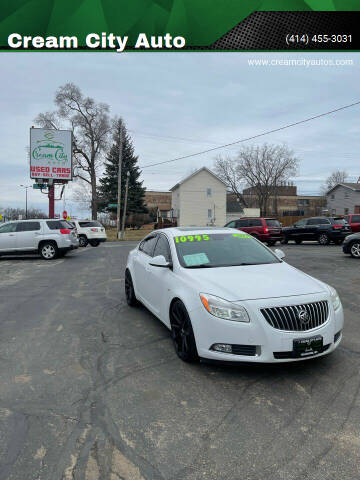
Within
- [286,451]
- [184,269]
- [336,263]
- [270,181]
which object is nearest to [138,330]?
[184,269]

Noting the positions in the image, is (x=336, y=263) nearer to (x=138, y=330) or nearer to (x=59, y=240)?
(x=138, y=330)

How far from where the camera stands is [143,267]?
576 cm

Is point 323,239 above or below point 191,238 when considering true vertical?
below

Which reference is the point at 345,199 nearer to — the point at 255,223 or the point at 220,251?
the point at 255,223

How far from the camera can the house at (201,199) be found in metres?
54.8

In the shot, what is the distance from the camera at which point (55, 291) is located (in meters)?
8.34

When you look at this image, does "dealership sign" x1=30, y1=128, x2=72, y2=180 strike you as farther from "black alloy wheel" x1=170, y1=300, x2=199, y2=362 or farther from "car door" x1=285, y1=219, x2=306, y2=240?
"black alloy wheel" x1=170, y1=300, x2=199, y2=362

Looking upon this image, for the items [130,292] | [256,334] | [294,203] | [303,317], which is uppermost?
[294,203]

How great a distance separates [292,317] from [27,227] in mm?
14506

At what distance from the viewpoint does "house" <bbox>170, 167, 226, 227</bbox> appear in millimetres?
54819

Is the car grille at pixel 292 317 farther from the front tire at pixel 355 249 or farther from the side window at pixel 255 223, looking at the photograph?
the side window at pixel 255 223

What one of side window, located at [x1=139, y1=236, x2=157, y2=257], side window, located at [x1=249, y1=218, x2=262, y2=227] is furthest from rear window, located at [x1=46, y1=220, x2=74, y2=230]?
side window, located at [x1=249, y1=218, x2=262, y2=227]

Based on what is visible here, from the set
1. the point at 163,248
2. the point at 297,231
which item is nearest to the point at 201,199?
the point at 297,231

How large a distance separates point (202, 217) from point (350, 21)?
155ft
